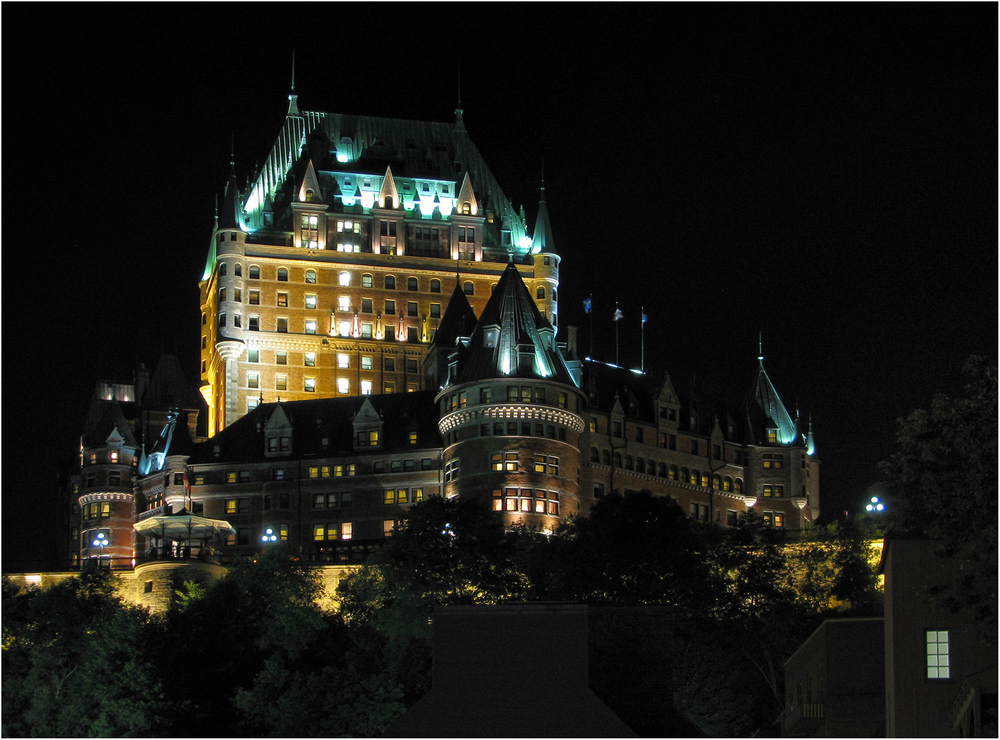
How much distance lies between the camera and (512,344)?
130 m

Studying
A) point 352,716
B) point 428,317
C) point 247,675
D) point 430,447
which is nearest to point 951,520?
point 352,716

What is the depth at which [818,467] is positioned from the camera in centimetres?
15525

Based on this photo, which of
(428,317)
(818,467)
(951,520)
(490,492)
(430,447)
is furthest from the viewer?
(428,317)

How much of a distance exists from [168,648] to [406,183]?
80301 millimetres

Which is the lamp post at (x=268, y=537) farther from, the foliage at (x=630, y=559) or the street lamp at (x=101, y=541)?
the foliage at (x=630, y=559)

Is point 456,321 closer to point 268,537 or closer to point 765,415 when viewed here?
point 765,415

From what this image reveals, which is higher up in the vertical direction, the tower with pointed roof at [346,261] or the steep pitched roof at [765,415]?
the tower with pointed roof at [346,261]

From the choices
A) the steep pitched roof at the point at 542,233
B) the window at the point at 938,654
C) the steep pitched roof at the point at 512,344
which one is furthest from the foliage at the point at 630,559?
the steep pitched roof at the point at 542,233

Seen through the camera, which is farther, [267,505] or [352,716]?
[267,505]

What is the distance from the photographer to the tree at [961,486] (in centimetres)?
5756

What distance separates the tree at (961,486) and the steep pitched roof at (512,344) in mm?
68180

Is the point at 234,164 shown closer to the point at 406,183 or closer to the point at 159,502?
the point at 406,183

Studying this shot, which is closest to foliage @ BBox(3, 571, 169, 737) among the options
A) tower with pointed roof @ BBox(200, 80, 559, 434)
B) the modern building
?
the modern building

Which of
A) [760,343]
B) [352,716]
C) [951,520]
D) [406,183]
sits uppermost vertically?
[406,183]
